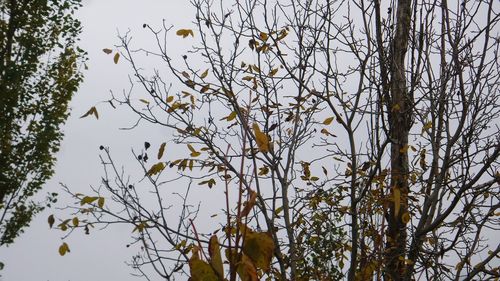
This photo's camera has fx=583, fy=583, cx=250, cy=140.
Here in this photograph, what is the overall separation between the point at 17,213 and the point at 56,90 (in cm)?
262

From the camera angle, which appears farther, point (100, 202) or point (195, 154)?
point (195, 154)

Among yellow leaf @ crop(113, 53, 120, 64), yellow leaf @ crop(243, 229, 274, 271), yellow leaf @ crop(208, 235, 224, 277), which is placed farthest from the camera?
yellow leaf @ crop(113, 53, 120, 64)

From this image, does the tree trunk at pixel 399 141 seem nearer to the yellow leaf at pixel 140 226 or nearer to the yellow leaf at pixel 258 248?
the yellow leaf at pixel 140 226

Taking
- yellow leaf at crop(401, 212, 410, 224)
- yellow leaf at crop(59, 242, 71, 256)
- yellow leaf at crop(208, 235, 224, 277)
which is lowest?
yellow leaf at crop(208, 235, 224, 277)

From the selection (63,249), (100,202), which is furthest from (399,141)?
(63,249)

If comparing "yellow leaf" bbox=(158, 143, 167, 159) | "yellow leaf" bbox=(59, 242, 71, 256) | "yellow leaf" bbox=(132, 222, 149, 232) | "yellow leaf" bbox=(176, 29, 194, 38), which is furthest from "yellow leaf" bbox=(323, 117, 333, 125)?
"yellow leaf" bbox=(59, 242, 71, 256)

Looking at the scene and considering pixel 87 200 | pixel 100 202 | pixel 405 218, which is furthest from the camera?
pixel 405 218

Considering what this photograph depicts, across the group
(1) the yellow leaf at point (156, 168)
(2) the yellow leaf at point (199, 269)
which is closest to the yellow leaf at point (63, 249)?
(1) the yellow leaf at point (156, 168)

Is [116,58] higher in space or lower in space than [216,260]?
higher

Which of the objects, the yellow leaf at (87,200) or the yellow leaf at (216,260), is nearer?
the yellow leaf at (216,260)

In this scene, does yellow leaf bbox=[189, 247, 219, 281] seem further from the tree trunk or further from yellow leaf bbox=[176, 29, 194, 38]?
yellow leaf bbox=[176, 29, 194, 38]

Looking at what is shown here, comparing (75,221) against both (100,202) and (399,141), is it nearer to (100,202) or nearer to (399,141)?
(100,202)

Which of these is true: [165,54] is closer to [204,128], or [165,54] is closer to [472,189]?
[204,128]

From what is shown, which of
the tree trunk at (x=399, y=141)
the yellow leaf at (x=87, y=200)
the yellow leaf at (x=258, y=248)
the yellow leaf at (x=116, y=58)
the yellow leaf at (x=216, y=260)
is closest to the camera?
the yellow leaf at (x=216, y=260)
